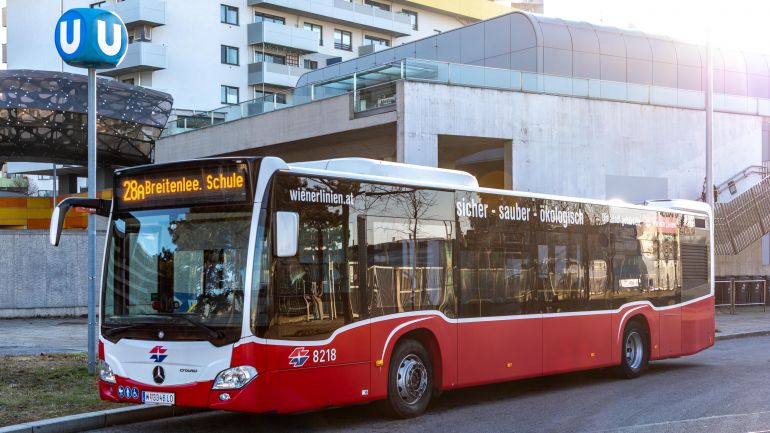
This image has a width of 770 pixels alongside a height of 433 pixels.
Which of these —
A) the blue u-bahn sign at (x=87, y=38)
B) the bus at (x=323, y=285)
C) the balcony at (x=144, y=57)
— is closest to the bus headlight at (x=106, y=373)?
the bus at (x=323, y=285)

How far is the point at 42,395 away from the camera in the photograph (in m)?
11.6

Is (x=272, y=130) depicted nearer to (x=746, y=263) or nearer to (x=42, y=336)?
(x=42, y=336)

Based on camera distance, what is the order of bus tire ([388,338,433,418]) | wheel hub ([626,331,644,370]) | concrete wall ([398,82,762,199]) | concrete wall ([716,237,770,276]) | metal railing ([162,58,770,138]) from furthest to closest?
concrete wall ([716,237,770,276]) → concrete wall ([398,82,762,199]) → metal railing ([162,58,770,138]) → wheel hub ([626,331,644,370]) → bus tire ([388,338,433,418])

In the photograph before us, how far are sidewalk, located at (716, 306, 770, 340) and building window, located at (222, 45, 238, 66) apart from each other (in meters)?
39.9

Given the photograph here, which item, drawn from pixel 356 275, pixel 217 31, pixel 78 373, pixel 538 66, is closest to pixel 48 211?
pixel 217 31

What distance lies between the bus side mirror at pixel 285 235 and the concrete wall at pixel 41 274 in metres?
19.0

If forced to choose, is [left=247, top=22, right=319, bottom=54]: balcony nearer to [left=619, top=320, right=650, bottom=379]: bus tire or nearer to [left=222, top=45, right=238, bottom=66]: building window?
[left=222, top=45, right=238, bottom=66]: building window

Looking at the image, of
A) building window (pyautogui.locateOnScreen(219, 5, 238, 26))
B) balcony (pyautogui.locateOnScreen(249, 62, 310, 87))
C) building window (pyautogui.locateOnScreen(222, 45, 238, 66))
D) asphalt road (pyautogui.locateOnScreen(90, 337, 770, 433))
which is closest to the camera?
asphalt road (pyautogui.locateOnScreen(90, 337, 770, 433))

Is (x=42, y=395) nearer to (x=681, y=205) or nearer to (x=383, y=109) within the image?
(x=681, y=205)

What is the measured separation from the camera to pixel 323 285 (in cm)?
997

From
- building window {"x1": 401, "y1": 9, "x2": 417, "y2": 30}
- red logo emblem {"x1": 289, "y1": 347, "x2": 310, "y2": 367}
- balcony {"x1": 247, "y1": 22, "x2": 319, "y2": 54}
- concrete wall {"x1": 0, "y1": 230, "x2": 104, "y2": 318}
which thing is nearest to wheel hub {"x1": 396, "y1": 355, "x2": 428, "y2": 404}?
red logo emblem {"x1": 289, "y1": 347, "x2": 310, "y2": 367}

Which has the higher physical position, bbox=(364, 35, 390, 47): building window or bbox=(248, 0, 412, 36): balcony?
bbox=(248, 0, 412, 36): balcony

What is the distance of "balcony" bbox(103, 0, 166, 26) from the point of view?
192 ft

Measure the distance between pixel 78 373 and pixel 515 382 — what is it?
6525mm
